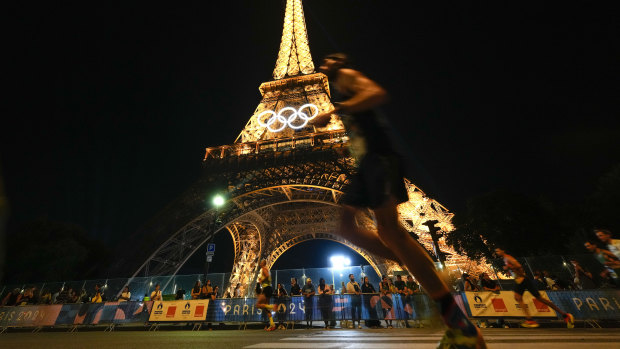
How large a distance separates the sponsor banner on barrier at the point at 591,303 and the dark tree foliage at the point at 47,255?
2407 cm

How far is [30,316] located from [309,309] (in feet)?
34.4

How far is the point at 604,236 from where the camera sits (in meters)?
7.02

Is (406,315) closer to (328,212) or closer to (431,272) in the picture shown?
(431,272)

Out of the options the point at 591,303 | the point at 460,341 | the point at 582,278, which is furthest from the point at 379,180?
the point at 582,278

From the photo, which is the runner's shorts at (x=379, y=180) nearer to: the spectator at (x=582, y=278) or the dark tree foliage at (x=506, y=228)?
the spectator at (x=582, y=278)

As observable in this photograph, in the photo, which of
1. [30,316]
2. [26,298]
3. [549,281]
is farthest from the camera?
[26,298]

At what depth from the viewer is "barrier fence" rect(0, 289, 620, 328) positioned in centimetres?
745

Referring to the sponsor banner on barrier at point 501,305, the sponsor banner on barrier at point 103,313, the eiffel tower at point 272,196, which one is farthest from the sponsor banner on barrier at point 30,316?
the sponsor banner on barrier at point 501,305

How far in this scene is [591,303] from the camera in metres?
7.35

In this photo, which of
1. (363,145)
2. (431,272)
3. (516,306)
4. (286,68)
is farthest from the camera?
(286,68)

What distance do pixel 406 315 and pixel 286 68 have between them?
30406 mm

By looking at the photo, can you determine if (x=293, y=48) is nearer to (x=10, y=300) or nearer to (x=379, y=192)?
(x=10, y=300)

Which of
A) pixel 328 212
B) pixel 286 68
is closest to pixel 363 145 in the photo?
pixel 328 212

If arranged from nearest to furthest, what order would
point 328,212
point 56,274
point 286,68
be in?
point 56,274 < point 328,212 < point 286,68
